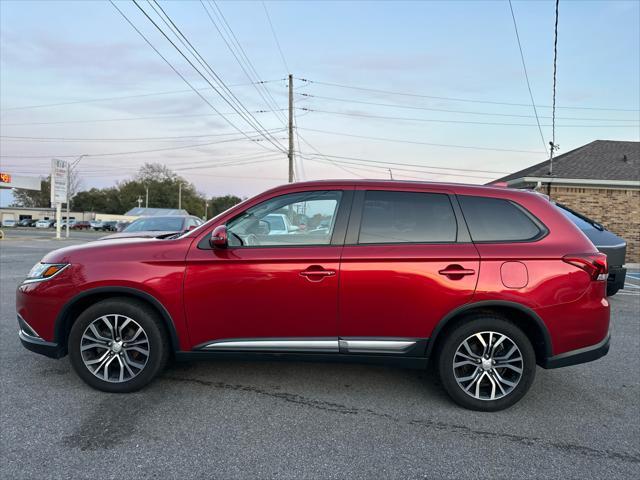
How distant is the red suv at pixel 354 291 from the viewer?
10.0 feet

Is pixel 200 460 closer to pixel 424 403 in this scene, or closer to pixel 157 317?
pixel 157 317

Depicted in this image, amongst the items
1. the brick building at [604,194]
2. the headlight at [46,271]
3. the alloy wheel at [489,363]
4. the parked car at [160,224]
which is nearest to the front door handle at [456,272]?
the alloy wheel at [489,363]

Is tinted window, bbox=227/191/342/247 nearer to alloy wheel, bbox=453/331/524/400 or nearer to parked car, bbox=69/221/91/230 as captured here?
alloy wheel, bbox=453/331/524/400

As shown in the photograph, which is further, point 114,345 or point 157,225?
point 157,225

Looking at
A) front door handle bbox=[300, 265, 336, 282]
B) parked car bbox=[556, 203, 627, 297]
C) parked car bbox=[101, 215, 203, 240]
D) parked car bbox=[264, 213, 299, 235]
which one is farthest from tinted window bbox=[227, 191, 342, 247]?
parked car bbox=[101, 215, 203, 240]

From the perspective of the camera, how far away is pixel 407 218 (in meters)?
3.24

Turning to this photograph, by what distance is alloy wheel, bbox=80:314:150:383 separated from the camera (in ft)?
10.6

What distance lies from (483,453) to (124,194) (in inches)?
4276

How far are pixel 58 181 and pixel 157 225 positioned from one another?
24270 mm

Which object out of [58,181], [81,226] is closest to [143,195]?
[81,226]

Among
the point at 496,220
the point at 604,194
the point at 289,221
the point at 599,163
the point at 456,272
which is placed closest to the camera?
the point at 456,272

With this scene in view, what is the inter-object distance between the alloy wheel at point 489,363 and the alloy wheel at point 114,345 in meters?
2.52

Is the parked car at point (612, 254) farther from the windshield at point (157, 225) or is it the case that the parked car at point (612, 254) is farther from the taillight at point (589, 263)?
the windshield at point (157, 225)

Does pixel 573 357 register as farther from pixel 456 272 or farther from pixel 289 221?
pixel 289 221
